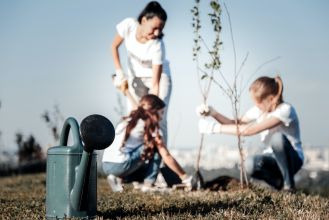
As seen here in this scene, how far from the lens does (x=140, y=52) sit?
7.02 meters

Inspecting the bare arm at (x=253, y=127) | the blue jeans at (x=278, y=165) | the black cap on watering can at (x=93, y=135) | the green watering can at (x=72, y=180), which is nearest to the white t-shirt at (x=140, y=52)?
the bare arm at (x=253, y=127)

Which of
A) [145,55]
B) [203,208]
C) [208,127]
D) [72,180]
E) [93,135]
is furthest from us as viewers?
[145,55]

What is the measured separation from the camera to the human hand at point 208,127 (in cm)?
647

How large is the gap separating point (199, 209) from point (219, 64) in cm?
287

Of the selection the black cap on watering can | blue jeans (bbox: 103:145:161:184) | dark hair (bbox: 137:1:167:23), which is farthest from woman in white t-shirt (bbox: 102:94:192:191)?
the black cap on watering can

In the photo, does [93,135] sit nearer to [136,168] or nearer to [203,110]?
[203,110]

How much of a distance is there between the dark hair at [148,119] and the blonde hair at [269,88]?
44.0 inches

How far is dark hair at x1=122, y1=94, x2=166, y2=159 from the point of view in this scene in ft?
21.8

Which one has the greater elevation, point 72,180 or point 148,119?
point 148,119

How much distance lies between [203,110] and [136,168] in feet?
3.48

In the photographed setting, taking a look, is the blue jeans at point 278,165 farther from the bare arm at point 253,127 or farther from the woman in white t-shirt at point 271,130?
the bare arm at point 253,127

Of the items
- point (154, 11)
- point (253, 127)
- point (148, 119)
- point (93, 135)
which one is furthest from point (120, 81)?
point (93, 135)

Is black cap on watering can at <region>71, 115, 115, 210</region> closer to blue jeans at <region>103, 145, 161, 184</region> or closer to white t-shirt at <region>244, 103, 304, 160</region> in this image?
blue jeans at <region>103, 145, 161, 184</region>

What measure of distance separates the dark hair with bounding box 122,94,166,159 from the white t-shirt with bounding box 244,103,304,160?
1.16 m
